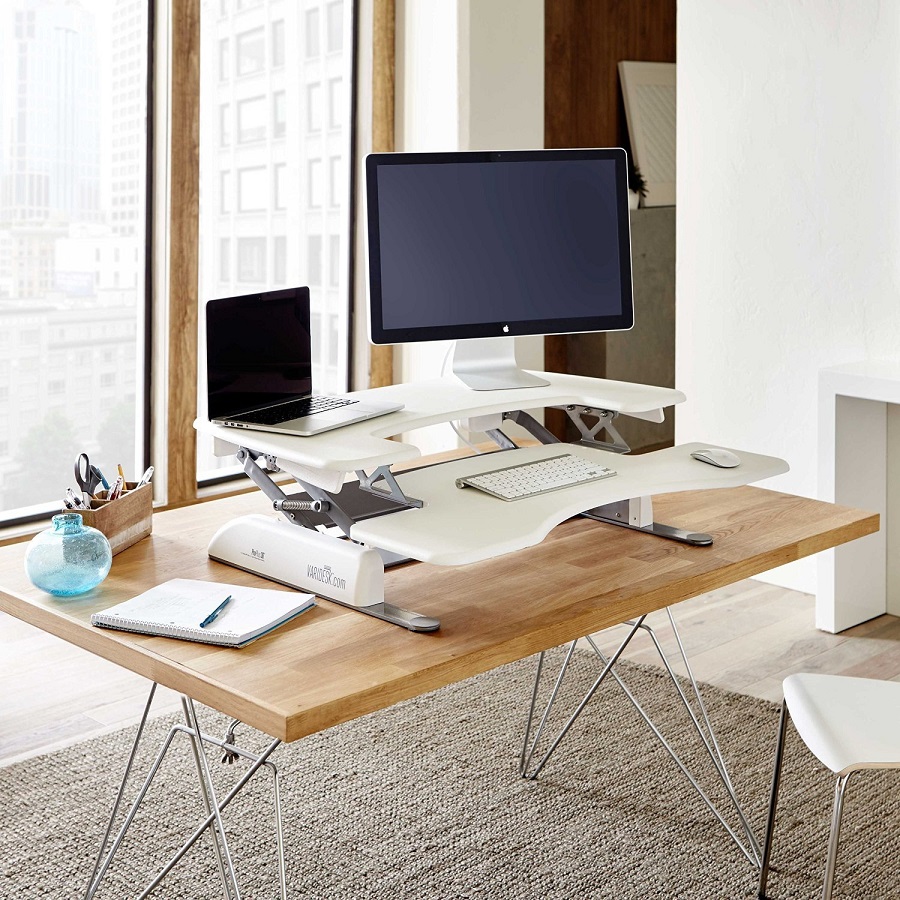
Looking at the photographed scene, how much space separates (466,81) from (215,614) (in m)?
3.07

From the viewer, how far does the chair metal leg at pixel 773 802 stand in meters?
2.01

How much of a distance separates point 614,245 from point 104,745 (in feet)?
5.21

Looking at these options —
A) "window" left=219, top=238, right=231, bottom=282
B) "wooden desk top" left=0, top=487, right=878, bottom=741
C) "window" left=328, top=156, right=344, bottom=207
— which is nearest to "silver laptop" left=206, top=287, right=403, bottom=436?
"wooden desk top" left=0, top=487, right=878, bottom=741

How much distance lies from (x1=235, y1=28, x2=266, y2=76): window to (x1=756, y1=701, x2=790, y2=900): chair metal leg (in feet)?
9.94

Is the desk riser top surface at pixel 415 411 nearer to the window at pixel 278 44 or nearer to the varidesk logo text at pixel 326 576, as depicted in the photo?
the varidesk logo text at pixel 326 576

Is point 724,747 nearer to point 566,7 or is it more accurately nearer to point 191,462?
point 191,462

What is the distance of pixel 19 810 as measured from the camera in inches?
98.7

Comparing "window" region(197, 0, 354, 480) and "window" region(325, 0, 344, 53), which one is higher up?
"window" region(325, 0, 344, 53)

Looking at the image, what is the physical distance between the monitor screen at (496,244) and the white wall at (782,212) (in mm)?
1377

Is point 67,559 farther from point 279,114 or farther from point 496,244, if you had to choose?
point 279,114

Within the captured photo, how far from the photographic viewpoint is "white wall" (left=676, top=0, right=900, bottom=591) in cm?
352

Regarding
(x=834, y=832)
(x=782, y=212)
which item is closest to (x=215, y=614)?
(x=834, y=832)

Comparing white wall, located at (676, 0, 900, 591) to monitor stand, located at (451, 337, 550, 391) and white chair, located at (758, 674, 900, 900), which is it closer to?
monitor stand, located at (451, 337, 550, 391)

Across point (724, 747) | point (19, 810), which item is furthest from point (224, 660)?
point (724, 747)
